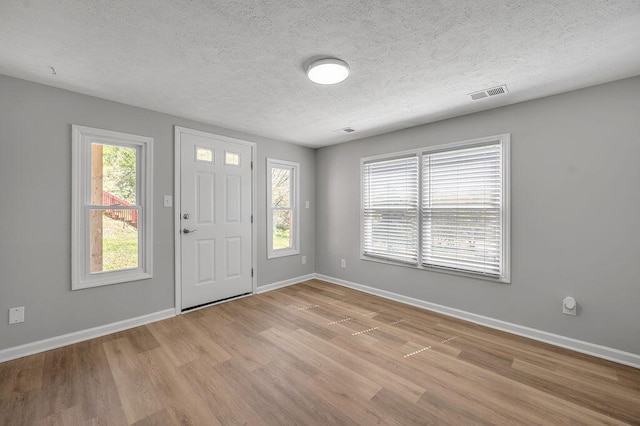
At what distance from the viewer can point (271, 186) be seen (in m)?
4.39

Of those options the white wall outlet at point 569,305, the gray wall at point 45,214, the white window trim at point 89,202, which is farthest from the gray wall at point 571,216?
the gray wall at point 45,214

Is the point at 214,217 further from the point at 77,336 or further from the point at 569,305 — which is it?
the point at 569,305

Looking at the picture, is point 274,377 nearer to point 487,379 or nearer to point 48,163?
point 487,379

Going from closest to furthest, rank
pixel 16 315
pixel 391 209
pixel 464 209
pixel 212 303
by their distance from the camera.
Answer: pixel 16 315 → pixel 464 209 → pixel 212 303 → pixel 391 209

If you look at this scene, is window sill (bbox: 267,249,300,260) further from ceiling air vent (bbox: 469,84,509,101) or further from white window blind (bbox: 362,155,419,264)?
ceiling air vent (bbox: 469,84,509,101)

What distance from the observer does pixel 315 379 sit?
208cm

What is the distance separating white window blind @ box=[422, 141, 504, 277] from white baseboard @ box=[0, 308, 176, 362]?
334 cm

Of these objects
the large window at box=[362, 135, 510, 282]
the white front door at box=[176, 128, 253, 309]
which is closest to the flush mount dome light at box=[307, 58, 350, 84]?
the large window at box=[362, 135, 510, 282]

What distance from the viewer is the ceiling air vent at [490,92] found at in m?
2.54

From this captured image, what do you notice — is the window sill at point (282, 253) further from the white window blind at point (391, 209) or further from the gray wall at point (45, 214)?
the gray wall at point (45, 214)

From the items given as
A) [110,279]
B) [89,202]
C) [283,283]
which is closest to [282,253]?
[283,283]

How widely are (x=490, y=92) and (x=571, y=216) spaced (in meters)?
1.39

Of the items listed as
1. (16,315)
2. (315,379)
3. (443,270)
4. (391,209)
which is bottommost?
(315,379)

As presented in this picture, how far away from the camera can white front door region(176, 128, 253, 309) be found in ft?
11.2
